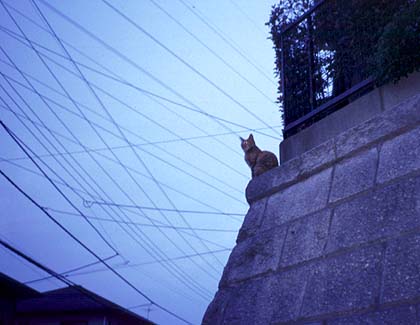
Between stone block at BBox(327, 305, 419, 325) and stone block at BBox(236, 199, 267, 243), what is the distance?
142cm

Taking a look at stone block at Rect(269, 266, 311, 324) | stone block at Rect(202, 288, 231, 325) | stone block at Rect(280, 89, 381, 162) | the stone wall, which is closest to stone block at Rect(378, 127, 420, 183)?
the stone wall

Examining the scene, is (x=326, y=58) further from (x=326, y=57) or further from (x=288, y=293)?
(x=288, y=293)

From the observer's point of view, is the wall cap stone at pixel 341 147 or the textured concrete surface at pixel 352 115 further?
the textured concrete surface at pixel 352 115

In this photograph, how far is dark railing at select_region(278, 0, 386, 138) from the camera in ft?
14.0

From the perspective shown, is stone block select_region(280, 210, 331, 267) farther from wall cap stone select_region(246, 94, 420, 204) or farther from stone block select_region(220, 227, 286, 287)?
wall cap stone select_region(246, 94, 420, 204)

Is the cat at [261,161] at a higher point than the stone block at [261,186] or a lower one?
higher

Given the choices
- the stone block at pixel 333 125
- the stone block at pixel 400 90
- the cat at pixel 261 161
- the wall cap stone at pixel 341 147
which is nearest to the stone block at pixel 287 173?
the wall cap stone at pixel 341 147

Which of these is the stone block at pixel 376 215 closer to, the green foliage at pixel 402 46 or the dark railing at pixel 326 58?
the green foliage at pixel 402 46

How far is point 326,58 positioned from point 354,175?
1.73 meters

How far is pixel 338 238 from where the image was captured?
10.6ft

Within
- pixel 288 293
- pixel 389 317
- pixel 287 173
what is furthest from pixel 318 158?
pixel 389 317

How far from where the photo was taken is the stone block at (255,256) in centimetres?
376

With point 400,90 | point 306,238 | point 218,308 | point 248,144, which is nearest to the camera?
point 306,238

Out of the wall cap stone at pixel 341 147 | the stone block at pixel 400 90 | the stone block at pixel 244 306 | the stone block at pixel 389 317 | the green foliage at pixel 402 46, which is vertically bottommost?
the stone block at pixel 389 317
